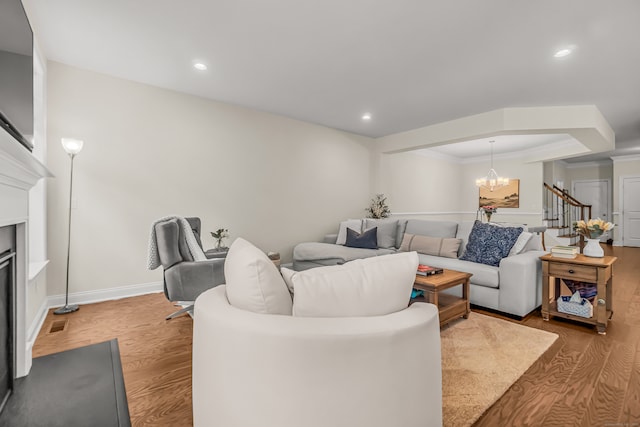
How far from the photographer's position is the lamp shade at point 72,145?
2896 mm

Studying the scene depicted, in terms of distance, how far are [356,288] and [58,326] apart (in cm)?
298

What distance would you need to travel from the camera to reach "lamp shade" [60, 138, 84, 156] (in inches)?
114

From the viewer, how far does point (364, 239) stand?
15.1ft

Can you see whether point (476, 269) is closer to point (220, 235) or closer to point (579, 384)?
point (579, 384)

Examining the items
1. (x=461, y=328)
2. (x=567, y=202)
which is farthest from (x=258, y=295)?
(x=567, y=202)

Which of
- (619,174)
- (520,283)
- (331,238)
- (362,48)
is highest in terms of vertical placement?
(362,48)

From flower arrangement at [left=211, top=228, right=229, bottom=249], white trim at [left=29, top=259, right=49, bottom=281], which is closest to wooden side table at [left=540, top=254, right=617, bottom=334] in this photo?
flower arrangement at [left=211, top=228, right=229, bottom=249]

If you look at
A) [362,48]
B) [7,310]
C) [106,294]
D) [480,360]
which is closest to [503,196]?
[362,48]

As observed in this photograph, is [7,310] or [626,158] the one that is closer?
[7,310]

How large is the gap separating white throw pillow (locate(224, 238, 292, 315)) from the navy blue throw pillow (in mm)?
3487

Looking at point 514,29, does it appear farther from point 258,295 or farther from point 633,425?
point 258,295

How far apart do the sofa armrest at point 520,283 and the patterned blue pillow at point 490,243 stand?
0.63 ft

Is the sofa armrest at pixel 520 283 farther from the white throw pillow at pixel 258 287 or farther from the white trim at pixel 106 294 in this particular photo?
the white trim at pixel 106 294

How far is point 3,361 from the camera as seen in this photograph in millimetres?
1620
